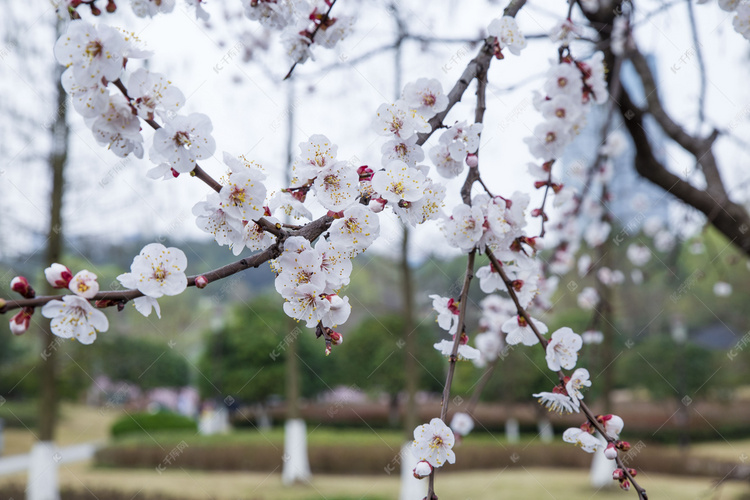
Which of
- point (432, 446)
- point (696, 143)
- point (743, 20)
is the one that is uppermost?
point (696, 143)

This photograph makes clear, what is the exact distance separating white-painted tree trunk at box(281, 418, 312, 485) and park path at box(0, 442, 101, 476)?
3.56 metres

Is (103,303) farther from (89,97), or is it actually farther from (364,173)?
(364,173)

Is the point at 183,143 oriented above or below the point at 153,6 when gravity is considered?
below

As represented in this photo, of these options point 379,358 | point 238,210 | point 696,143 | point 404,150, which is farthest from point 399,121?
point 379,358

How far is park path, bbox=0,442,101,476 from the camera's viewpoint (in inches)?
344

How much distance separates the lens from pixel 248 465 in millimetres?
7988

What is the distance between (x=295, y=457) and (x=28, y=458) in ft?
20.3

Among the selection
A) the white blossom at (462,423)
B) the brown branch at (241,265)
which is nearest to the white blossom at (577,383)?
the brown branch at (241,265)

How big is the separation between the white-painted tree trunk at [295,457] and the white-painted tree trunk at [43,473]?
2679 millimetres

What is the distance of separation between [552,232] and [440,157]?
196 cm

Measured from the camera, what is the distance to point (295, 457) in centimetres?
695

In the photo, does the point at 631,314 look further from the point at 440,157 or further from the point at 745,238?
the point at 440,157

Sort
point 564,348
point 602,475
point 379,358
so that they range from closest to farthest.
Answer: point 564,348, point 602,475, point 379,358

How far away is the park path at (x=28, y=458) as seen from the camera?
873 cm
